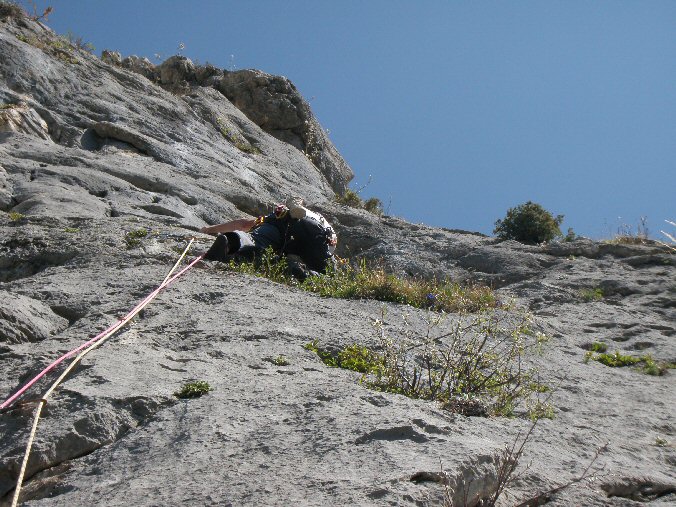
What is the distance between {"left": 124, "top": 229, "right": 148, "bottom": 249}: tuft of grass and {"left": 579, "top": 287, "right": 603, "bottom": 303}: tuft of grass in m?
5.04

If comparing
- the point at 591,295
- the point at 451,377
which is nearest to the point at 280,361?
the point at 451,377

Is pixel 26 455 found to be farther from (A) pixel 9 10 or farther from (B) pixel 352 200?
(A) pixel 9 10

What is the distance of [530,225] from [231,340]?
345 inches

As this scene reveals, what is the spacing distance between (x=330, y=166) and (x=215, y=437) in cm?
1476

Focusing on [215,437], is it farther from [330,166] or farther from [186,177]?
[330,166]

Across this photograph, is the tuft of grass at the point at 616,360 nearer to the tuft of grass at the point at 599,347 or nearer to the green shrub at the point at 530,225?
the tuft of grass at the point at 599,347

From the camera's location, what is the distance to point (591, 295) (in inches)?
368

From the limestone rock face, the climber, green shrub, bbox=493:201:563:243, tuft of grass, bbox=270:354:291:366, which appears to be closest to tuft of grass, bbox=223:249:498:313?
the limestone rock face

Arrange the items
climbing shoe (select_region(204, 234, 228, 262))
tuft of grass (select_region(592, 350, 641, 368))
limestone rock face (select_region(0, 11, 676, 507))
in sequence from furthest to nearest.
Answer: climbing shoe (select_region(204, 234, 228, 262)) < tuft of grass (select_region(592, 350, 641, 368)) < limestone rock face (select_region(0, 11, 676, 507))

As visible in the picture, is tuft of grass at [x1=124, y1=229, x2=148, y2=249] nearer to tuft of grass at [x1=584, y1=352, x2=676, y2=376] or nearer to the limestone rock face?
the limestone rock face

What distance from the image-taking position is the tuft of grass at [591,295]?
9297 mm

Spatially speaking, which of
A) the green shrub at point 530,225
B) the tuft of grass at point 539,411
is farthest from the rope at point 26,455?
the green shrub at point 530,225

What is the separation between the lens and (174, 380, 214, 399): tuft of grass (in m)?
4.26

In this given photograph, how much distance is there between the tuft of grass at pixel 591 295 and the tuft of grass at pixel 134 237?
5.04 metres
